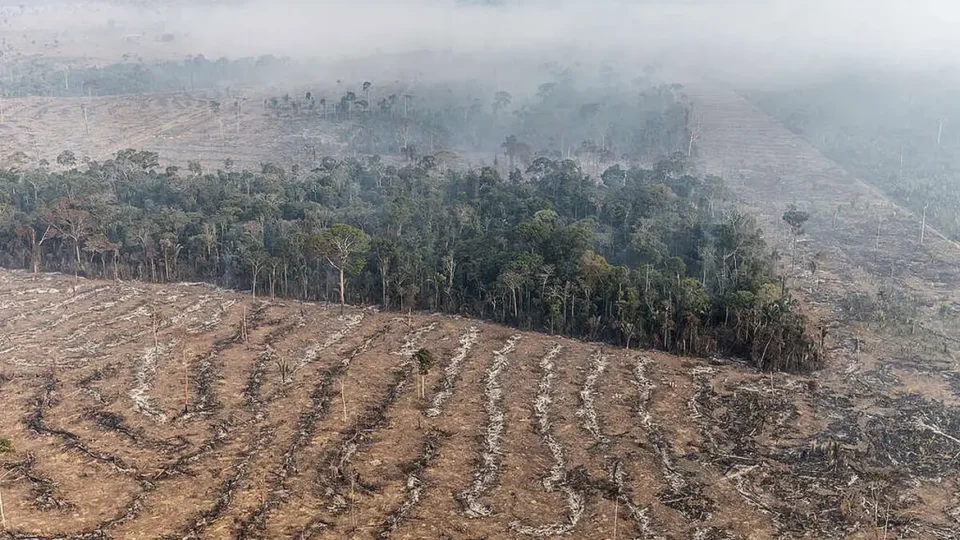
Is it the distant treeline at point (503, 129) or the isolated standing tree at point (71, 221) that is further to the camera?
the distant treeline at point (503, 129)

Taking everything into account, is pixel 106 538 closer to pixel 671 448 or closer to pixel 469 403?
pixel 469 403

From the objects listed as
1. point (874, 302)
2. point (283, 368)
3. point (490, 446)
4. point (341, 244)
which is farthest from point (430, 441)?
point (874, 302)

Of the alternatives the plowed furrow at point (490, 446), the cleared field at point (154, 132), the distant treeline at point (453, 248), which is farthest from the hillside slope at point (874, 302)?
the cleared field at point (154, 132)

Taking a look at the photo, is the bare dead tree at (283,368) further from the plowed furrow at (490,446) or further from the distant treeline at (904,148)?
the distant treeline at (904,148)

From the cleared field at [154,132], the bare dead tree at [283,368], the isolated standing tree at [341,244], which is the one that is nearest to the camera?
the bare dead tree at [283,368]

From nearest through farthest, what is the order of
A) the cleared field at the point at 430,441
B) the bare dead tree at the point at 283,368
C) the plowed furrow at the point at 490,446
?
the cleared field at the point at 430,441, the plowed furrow at the point at 490,446, the bare dead tree at the point at 283,368

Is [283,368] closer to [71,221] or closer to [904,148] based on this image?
[71,221]

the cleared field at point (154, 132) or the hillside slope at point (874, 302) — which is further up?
the cleared field at point (154, 132)
